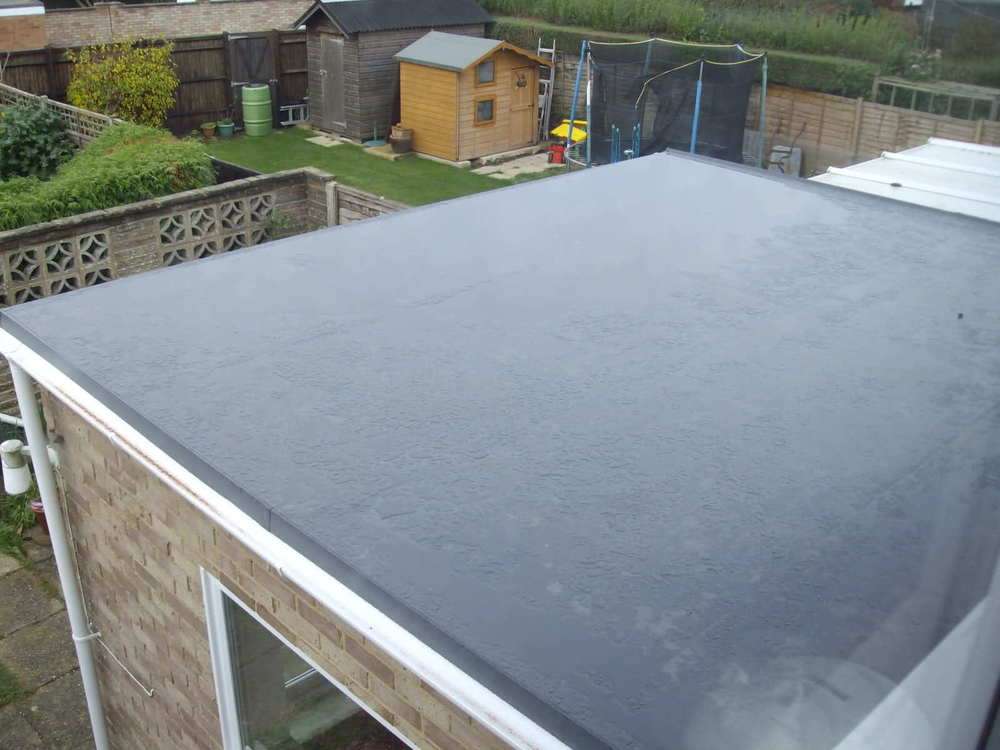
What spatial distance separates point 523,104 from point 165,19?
8.07m

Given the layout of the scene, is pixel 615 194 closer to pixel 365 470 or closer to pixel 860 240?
pixel 860 240

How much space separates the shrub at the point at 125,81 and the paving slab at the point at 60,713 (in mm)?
12440

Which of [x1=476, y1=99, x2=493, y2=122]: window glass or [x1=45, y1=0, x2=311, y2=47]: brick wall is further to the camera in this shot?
[x1=45, y1=0, x2=311, y2=47]: brick wall

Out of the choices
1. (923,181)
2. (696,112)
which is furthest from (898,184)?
(696,112)

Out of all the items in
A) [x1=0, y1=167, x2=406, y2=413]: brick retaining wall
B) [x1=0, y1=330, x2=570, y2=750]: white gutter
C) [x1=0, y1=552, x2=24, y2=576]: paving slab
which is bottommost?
[x1=0, y1=552, x2=24, y2=576]: paving slab

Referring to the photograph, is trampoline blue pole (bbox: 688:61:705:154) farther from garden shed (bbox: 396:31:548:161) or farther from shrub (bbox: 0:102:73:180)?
shrub (bbox: 0:102:73:180)

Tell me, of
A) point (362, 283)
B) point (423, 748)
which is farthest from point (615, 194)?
point (423, 748)

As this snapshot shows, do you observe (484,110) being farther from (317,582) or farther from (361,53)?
(317,582)

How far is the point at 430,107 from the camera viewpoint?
56.4 ft

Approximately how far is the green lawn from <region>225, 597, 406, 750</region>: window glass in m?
11.4

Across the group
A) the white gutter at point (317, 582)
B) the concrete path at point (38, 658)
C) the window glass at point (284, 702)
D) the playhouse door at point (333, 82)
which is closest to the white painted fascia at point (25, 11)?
the playhouse door at point (333, 82)

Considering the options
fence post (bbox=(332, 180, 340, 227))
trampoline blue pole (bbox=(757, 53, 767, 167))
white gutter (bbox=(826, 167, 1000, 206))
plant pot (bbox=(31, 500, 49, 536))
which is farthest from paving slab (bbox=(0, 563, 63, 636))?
trampoline blue pole (bbox=(757, 53, 767, 167))

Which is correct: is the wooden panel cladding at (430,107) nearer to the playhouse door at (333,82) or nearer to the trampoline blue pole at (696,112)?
the playhouse door at (333,82)

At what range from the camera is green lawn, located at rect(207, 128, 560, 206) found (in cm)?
1531
